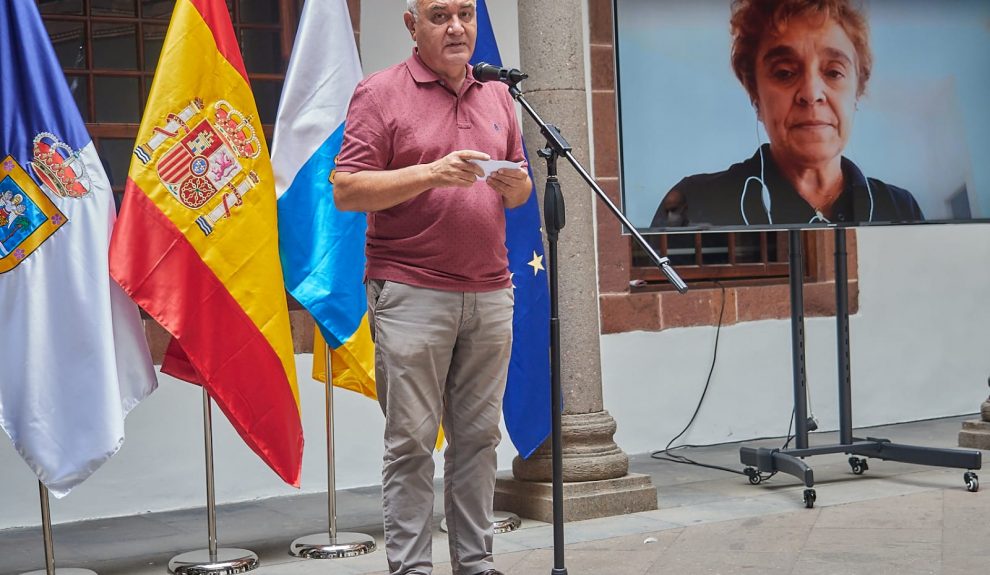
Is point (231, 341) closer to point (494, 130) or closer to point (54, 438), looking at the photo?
point (54, 438)

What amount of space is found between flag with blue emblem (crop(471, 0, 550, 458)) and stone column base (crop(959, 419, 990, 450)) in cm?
293

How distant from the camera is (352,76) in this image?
478 centimetres

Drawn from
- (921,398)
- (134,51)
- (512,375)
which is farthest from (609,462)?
(921,398)

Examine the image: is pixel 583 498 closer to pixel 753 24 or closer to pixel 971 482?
pixel 971 482

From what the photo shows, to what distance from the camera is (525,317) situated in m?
5.05

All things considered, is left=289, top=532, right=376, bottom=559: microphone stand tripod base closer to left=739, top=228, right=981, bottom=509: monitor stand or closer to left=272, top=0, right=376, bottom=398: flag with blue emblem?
left=272, top=0, right=376, bottom=398: flag with blue emblem

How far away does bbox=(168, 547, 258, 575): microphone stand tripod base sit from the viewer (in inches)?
Result: 178

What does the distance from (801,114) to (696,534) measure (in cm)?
207

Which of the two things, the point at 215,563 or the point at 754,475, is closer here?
the point at 215,563

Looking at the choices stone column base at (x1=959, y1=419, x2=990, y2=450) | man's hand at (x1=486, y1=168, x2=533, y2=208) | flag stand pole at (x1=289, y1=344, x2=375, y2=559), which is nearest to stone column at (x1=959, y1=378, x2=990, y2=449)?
stone column base at (x1=959, y1=419, x2=990, y2=450)

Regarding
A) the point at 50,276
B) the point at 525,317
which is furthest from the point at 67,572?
the point at 525,317

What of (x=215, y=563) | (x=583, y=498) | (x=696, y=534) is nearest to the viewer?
(x=215, y=563)

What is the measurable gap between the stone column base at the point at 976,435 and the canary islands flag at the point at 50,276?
4.59 metres

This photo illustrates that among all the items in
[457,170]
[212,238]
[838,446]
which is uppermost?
[457,170]
